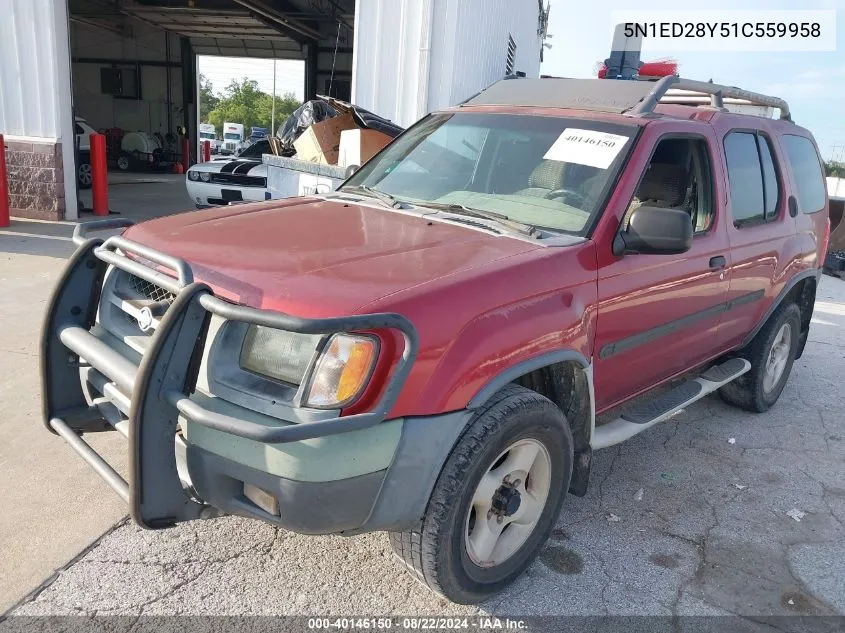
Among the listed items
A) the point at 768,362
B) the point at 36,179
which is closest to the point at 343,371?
the point at 768,362

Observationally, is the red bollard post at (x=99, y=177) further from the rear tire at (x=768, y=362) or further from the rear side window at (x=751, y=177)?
the rear side window at (x=751, y=177)

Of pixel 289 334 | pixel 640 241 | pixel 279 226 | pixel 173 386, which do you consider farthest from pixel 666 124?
pixel 173 386

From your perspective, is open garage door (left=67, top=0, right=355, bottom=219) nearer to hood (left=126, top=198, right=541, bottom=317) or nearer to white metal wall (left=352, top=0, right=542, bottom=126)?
white metal wall (left=352, top=0, right=542, bottom=126)

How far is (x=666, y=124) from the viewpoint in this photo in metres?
3.47

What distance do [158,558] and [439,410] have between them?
1.49 meters

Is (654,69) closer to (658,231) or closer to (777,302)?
(777,302)

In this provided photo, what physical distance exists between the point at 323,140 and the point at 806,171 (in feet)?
14.8

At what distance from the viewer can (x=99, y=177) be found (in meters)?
12.0

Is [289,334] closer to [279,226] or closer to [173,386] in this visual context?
[173,386]

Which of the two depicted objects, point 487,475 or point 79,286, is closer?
point 487,475

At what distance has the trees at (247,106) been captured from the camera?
7512 cm

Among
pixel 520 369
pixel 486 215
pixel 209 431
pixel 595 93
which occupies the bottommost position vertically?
pixel 209 431

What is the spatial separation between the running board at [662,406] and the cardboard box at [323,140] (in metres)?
4.37

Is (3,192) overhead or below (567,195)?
below
